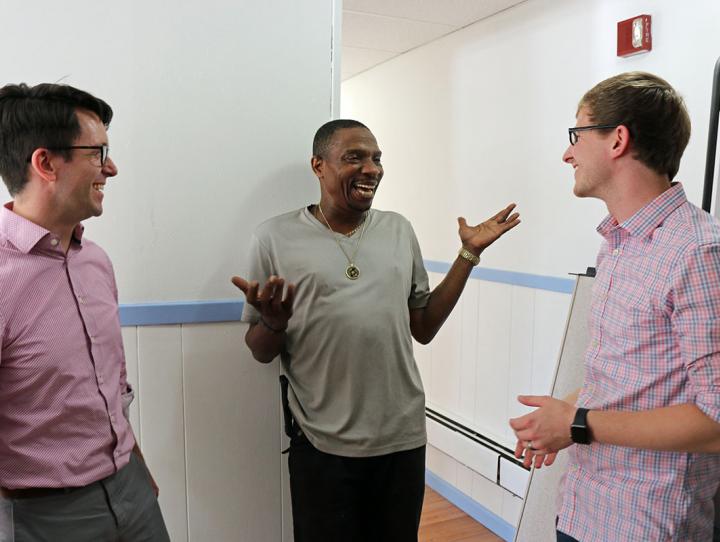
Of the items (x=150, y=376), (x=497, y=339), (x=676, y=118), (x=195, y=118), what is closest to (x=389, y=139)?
(x=497, y=339)

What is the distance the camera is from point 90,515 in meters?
1.25

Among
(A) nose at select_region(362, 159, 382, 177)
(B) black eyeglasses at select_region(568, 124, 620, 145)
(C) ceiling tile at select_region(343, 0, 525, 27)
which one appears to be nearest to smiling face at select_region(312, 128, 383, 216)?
(A) nose at select_region(362, 159, 382, 177)

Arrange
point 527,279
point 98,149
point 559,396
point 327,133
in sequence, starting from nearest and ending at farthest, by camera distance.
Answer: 1. point 98,149
2. point 327,133
3. point 559,396
4. point 527,279

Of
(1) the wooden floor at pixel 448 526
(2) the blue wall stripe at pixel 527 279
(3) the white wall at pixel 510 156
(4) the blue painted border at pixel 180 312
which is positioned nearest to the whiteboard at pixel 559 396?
(2) the blue wall stripe at pixel 527 279

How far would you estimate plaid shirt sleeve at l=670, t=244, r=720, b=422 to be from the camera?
102 cm

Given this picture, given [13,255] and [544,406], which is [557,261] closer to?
[544,406]

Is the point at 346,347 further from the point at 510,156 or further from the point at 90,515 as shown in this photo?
the point at 510,156

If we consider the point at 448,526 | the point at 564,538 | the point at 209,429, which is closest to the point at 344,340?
the point at 209,429

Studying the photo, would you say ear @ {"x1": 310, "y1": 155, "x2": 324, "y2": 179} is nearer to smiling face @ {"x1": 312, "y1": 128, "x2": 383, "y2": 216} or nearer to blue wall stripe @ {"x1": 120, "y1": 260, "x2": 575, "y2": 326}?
smiling face @ {"x1": 312, "y1": 128, "x2": 383, "y2": 216}

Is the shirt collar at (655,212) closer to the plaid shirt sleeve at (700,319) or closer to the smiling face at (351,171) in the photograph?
the plaid shirt sleeve at (700,319)

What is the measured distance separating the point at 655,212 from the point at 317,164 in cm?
93

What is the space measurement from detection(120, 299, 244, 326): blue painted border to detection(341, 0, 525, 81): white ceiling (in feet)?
5.24

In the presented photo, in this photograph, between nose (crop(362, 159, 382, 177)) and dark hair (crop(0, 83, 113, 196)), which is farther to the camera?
nose (crop(362, 159, 382, 177))

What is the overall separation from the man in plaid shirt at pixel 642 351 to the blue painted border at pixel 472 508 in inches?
67.9
